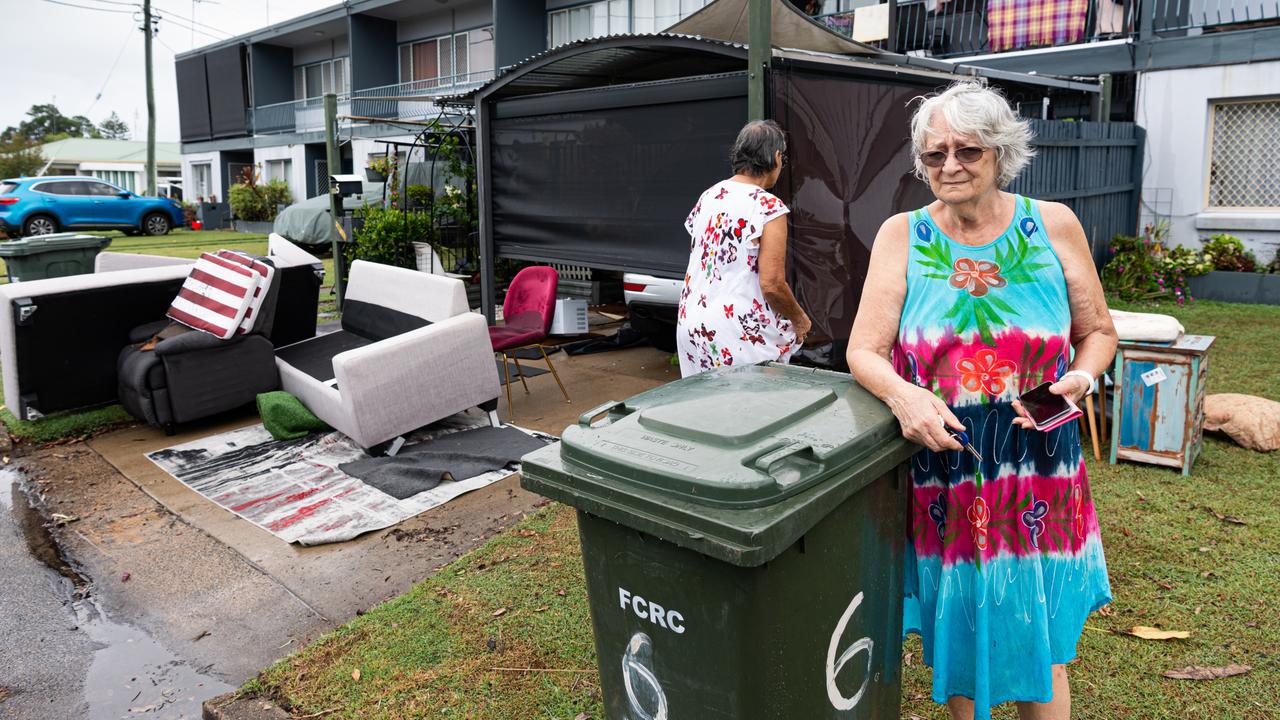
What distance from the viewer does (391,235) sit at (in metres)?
9.51

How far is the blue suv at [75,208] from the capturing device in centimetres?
2009

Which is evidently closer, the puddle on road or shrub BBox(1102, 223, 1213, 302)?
the puddle on road

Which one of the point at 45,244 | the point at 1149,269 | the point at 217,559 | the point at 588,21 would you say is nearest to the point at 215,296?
the point at 217,559

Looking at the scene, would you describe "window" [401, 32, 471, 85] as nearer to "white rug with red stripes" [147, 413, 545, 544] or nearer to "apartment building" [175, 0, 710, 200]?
"apartment building" [175, 0, 710, 200]

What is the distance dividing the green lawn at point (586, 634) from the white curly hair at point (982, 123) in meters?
1.65

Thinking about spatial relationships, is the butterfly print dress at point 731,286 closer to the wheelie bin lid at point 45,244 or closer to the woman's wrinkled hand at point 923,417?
the woman's wrinkled hand at point 923,417

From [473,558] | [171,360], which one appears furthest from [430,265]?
[473,558]

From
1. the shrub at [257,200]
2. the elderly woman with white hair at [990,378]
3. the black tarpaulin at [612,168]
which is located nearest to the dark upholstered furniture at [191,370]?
the black tarpaulin at [612,168]

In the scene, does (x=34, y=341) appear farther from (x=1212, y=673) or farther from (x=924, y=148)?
(x=1212, y=673)

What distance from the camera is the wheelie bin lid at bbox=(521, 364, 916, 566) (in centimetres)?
153

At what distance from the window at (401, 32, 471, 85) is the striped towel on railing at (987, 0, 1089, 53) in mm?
14730

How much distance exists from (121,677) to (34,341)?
337 centimetres

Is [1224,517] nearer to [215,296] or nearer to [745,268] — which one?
[745,268]

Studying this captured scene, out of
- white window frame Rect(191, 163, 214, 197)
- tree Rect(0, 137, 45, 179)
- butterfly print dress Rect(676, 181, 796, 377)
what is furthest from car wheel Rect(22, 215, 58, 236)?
butterfly print dress Rect(676, 181, 796, 377)
